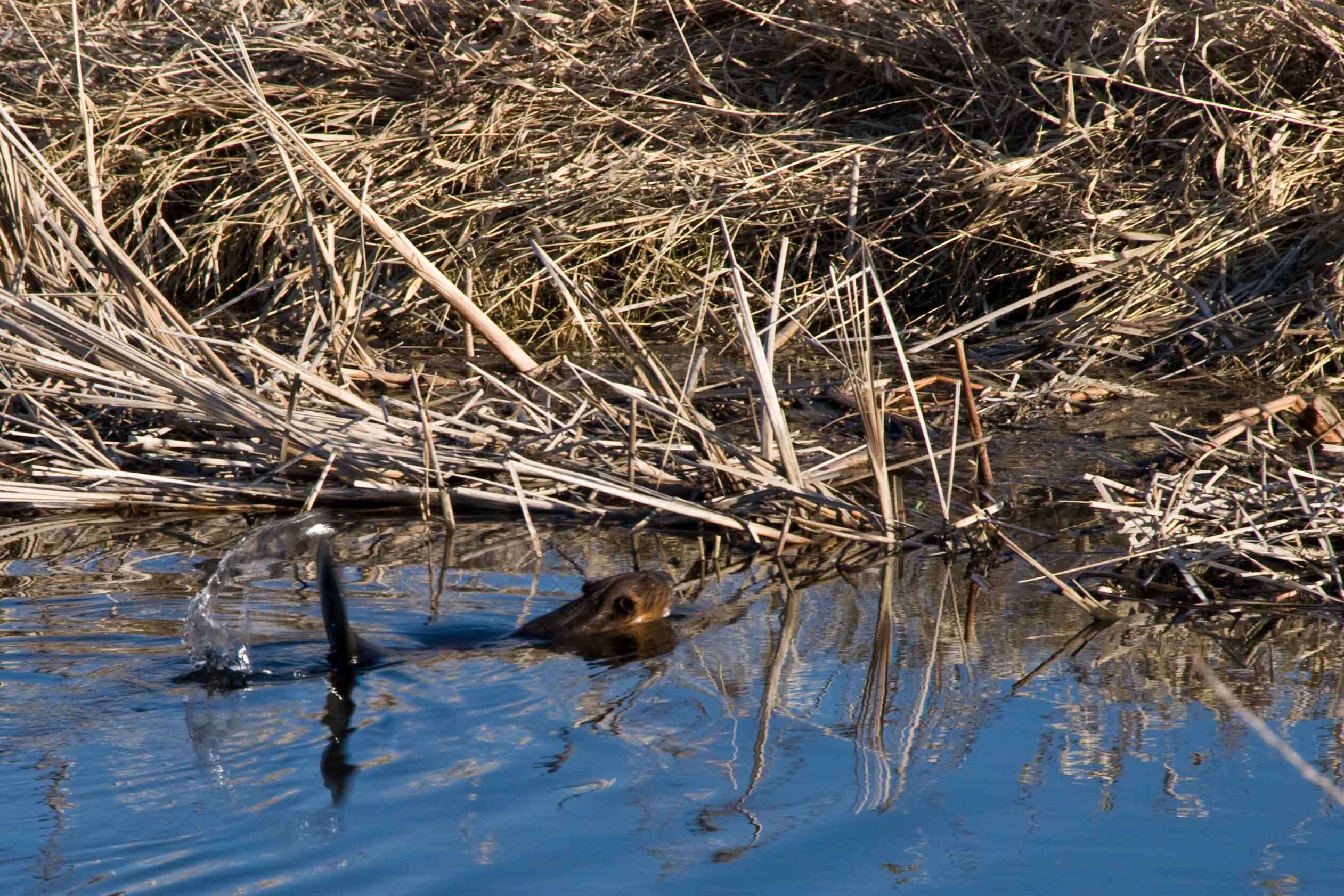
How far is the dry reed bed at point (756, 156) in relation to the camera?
20.6ft

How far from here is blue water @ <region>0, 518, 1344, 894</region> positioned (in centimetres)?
239

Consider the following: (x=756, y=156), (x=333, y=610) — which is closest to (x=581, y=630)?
(x=333, y=610)

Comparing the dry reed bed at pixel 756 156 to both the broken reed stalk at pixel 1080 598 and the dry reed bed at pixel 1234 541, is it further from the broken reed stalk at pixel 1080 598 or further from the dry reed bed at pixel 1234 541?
the broken reed stalk at pixel 1080 598

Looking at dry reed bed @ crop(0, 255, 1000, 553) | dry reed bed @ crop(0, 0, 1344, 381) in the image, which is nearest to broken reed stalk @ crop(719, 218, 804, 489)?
dry reed bed @ crop(0, 255, 1000, 553)

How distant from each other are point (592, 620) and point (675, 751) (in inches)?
32.6

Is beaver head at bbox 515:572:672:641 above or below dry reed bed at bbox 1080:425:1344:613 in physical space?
below

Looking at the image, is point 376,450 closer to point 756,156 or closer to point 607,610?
point 607,610

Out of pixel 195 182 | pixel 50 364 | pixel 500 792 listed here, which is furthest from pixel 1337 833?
pixel 195 182

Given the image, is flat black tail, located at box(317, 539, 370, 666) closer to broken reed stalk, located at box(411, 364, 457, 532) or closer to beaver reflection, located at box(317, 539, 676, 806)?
beaver reflection, located at box(317, 539, 676, 806)

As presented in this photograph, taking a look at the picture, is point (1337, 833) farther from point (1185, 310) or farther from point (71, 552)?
point (1185, 310)

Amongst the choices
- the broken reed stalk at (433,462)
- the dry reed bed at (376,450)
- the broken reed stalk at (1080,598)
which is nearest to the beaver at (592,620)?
the dry reed bed at (376,450)

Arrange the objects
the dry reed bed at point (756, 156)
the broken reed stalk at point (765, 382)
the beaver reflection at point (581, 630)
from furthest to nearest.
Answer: the dry reed bed at point (756, 156) < the broken reed stalk at point (765, 382) < the beaver reflection at point (581, 630)

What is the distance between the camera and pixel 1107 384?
569 cm

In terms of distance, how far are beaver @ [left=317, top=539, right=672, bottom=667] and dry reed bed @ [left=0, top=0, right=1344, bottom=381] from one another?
2517 mm
